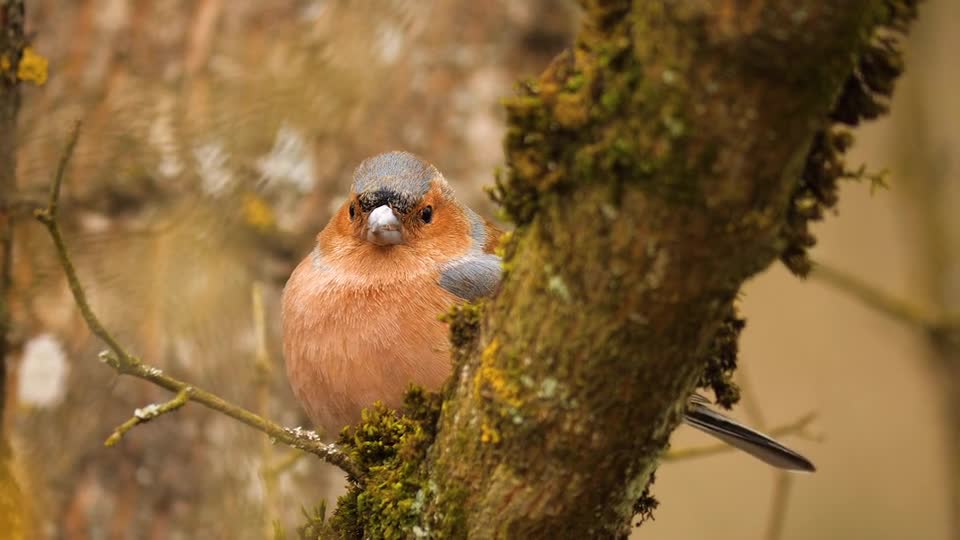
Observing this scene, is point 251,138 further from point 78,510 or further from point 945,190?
point 945,190

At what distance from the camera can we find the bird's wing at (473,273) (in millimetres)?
3521

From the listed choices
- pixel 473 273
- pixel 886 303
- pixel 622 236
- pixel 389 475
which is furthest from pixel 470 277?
pixel 886 303

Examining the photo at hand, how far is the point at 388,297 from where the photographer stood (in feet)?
11.3

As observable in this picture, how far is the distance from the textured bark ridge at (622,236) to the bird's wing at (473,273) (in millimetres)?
1254

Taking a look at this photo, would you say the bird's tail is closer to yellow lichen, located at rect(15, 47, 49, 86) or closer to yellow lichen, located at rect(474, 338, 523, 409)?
yellow lichen, located at rect(474, 338, 523, 409)

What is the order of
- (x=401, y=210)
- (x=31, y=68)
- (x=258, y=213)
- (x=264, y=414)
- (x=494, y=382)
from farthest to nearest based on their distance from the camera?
(x=258, y=213) < (x=31, y=68) < (x=401, y=210) < (x=264, y=414) < (x=494, y=382)

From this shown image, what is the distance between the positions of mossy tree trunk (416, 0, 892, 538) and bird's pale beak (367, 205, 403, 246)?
139 cm

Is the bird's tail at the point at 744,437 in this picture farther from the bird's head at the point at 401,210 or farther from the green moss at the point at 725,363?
the bird's head at the point at 401,210

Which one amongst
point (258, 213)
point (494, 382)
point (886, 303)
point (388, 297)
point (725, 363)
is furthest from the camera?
point (886, 303)

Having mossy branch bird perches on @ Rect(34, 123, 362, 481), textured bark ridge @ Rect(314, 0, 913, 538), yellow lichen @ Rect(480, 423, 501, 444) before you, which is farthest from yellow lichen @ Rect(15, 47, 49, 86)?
yellow lichen @ Rect(480, 423, 501, 444)

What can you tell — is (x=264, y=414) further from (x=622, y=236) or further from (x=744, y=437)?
(x=622, y=236)

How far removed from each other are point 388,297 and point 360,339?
0.70 ft

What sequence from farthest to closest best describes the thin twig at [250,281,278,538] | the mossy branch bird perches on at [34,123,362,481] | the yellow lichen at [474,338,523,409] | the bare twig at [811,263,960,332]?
1. the bare twig at [811,263,960,332]
2. the thin twig at [250,281,278,538]
3. the mossy branch bird perches on at [34,123,362,481]
4. the yellow lichen at [474,338,523,409]

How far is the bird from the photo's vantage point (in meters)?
3.23
